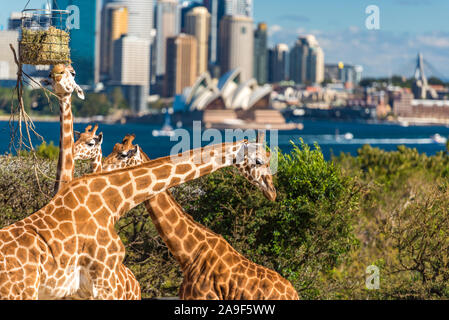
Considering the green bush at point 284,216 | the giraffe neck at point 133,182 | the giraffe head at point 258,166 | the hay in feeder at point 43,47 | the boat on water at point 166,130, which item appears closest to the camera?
the giraffe neck at point 133,182

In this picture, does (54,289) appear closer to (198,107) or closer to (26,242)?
(26,242)

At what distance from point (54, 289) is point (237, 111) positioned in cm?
12286

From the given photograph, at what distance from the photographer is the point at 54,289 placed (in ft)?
23.3

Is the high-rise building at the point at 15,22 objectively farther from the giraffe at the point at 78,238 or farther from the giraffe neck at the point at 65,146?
the giraffe at the point at 78,238

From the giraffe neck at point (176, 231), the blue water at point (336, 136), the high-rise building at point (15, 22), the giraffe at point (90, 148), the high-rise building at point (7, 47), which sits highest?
the high-rise building at point (7, 47)

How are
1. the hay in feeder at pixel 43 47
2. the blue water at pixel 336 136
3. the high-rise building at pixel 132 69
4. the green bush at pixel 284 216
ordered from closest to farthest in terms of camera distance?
the hay in feeder at pixel 43 47
the green bush at pixel 284 216
the blue water at pixel 336 136
the high-rise building at pixel 132 69

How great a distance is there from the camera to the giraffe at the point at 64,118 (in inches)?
331

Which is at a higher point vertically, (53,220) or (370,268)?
(53,220)

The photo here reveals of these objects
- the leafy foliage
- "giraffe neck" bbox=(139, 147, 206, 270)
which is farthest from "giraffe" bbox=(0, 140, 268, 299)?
the leafy foliage

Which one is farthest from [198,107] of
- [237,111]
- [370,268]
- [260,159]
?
[260,159]

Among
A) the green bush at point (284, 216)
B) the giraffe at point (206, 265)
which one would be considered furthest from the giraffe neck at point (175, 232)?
the green bush at point (284, 216)

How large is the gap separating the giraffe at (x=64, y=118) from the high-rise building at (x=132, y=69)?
163825 millimetres

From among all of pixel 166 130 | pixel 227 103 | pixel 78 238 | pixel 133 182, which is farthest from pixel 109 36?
pixel 78 238

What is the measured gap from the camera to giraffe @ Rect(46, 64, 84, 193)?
8.40 metres
